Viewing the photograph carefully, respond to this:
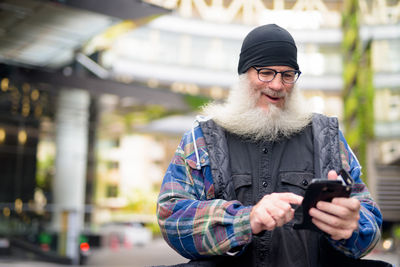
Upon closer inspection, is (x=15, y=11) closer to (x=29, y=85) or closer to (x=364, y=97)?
(x=29, y=85)

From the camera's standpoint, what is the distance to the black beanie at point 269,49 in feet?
7.43

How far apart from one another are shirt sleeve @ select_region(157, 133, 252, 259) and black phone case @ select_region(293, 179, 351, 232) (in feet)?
0.66

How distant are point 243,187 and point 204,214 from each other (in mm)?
267

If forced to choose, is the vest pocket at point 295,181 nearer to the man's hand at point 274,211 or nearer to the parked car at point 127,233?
the man's hand at point 274,211

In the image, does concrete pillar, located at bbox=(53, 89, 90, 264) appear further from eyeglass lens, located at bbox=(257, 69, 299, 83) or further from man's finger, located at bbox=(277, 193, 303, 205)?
man's finger, located at bbox=(277, 193, 303, 205)

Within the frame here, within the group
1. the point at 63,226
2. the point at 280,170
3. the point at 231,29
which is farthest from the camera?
the point at 231,29

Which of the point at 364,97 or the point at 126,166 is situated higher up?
the point at 364,97

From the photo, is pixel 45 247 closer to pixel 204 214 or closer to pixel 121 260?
pixel 121 260

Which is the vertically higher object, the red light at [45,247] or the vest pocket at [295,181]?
the vest pocket at [295,181]

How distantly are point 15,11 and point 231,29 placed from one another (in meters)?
33.7

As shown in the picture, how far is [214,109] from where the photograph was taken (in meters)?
2.53

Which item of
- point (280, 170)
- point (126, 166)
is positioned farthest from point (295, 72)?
point (126, 166)

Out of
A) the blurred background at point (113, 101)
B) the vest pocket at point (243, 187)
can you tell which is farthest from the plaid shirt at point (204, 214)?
the blurred background at point (113, 101)

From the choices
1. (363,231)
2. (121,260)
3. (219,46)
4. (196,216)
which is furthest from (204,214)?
(219,46)
